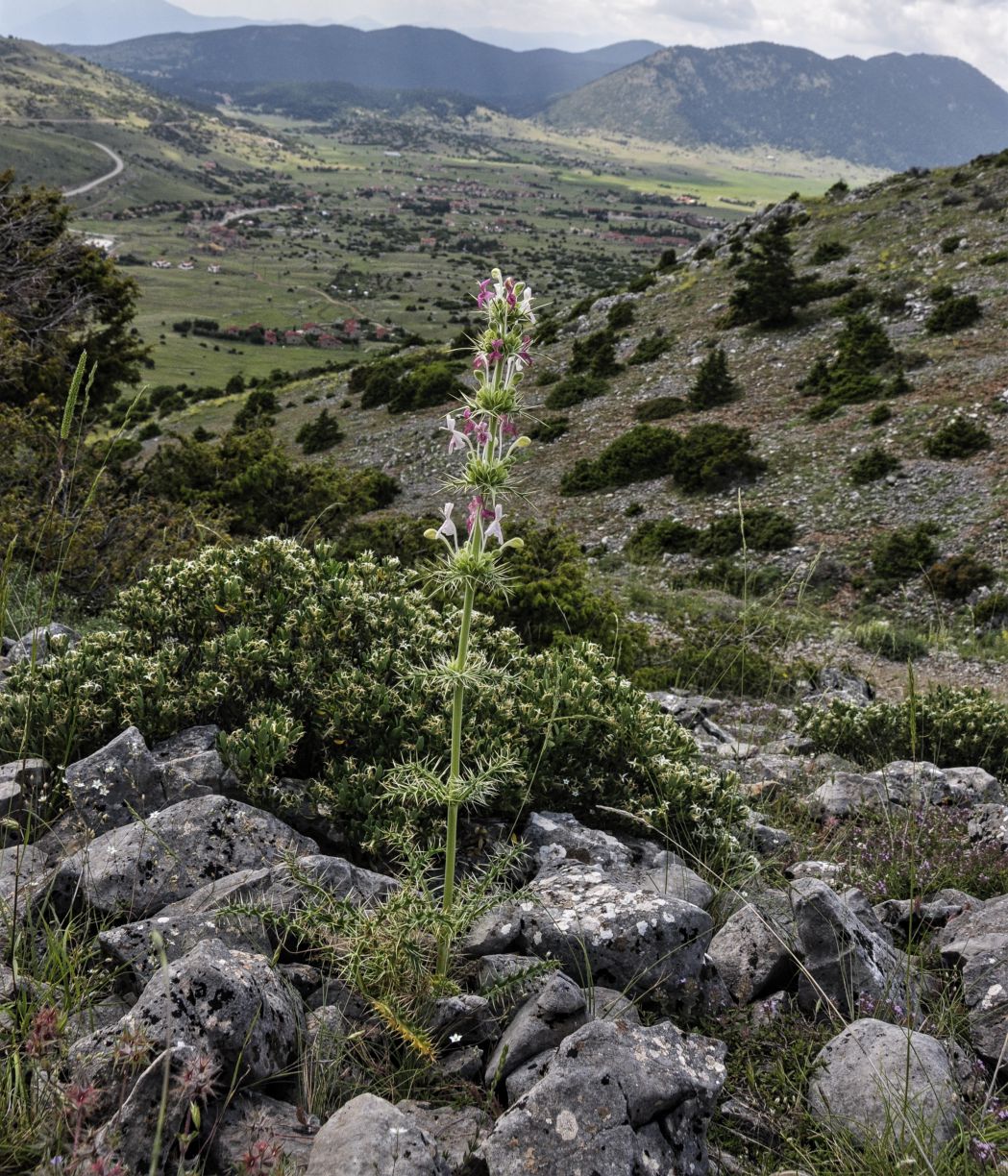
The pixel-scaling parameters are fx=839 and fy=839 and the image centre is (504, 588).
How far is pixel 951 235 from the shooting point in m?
35.2

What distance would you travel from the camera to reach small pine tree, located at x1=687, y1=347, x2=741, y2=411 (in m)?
29.9

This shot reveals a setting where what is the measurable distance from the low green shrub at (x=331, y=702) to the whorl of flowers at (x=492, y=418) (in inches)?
62.5

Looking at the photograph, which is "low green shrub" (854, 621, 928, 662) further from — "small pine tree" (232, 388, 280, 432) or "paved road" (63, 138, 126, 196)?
"paved road" (63, 138, 126, 196)

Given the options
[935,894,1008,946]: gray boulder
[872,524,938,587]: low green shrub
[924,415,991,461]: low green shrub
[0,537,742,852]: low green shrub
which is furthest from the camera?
[924,415,991,461]: low green shrub

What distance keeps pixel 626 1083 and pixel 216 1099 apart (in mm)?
1348

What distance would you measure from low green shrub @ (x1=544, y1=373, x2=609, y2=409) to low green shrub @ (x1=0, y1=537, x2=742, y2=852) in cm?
2921

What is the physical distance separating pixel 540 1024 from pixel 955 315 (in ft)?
104

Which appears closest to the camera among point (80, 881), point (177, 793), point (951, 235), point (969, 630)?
point (80, 881)

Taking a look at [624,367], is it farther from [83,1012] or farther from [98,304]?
[83,1012]

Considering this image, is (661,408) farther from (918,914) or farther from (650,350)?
(918,914)

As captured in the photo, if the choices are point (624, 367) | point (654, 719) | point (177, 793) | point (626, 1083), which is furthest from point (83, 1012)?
point (624, 367)

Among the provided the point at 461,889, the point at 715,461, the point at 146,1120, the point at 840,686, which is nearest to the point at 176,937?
the point at 146,1120

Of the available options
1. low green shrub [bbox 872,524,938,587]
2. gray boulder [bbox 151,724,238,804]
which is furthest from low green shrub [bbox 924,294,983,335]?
gray boulder [bbox 151,724,238,804]

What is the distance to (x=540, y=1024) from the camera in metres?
3.20
